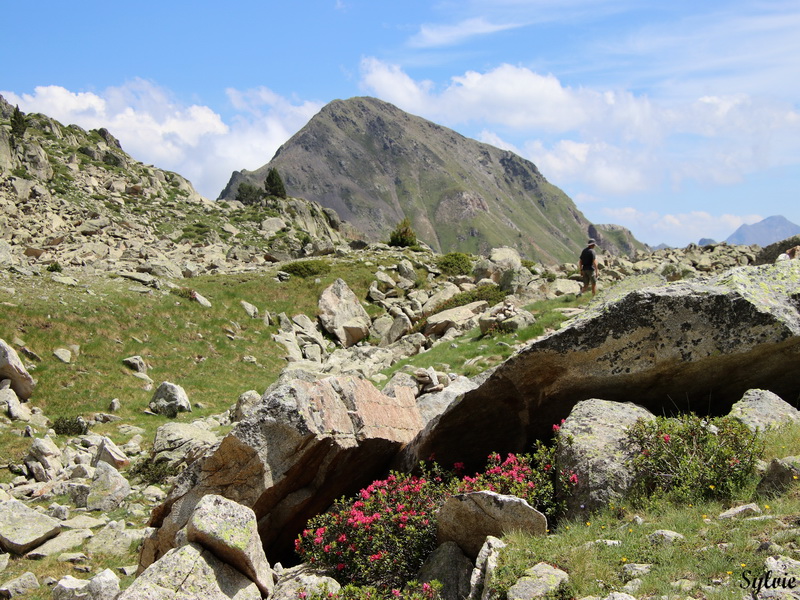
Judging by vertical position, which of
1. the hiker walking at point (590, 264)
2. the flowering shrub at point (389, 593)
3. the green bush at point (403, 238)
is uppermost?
the green bush at point (403, 238)

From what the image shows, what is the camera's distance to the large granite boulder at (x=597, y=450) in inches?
368

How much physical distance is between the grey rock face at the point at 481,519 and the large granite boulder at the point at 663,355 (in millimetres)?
3081

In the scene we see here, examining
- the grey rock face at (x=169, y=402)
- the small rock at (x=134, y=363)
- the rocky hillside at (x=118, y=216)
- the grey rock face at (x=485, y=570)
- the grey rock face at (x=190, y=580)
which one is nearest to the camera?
the grey rock face at (x=485, y=570)

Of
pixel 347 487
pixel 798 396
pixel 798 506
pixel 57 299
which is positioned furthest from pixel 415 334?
pixel 798 506

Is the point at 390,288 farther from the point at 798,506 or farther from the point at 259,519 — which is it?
the point at 798,506

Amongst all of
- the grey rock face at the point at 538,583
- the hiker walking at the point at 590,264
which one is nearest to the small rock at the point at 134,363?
the hiker walking at the point at 590,264

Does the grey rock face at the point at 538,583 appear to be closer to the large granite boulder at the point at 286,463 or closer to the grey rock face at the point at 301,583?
the grey rock face at the point at 301,583

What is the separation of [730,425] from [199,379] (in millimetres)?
29205

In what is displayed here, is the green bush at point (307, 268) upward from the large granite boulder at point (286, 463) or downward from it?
upward

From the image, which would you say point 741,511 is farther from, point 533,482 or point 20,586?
point 20,586

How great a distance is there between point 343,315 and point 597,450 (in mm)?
38458

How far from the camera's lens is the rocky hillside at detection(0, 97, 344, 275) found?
197 ft

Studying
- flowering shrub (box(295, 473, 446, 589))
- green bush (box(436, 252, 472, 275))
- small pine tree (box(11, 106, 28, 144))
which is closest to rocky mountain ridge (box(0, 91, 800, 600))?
flowering shrub (box(295, 473, 446, 589))

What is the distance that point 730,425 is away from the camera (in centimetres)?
930
